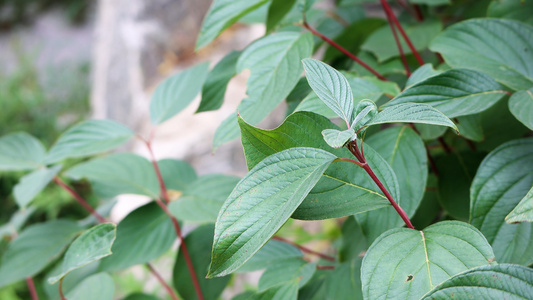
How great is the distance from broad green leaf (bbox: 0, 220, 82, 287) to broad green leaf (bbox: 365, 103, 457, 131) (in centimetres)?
55

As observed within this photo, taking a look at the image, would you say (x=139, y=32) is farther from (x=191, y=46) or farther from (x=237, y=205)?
(x=237, y=205)

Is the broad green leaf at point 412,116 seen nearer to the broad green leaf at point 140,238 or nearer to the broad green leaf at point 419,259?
the broad green leaf at point 419,259

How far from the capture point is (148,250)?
1.83ft

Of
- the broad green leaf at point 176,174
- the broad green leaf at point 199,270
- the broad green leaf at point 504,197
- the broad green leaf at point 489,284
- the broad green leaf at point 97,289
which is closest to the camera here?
the broad green leaf at point 489,284

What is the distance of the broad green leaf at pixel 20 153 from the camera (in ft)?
2.22

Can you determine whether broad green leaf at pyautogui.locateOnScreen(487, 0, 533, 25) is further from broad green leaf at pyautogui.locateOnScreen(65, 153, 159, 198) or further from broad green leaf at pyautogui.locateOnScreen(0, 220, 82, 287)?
broad green leaf at pyautogui.locateOnScreen(0, 220, 82, 287)

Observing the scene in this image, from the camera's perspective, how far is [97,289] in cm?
47

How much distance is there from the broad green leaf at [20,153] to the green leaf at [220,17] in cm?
37

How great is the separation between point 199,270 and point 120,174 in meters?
0.19

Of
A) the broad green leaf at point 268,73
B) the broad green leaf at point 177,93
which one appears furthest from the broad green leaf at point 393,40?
the broad green leaf at point 177,93

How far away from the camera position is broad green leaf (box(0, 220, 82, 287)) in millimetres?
637

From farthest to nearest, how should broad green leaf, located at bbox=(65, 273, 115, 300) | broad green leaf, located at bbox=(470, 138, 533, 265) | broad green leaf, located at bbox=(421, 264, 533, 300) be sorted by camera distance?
1. broad green leaf, located at bbox=(65, 273, 115, 300)
2. broad green leaf, located at bbox=(470, 138, 533, 265)
3. broad green leaf, located at bbox=(421, 264, 533, 300)

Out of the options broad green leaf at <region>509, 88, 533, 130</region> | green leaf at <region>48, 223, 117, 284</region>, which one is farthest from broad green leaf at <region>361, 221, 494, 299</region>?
green leaf at <region>48, 223, 117, 284</region>

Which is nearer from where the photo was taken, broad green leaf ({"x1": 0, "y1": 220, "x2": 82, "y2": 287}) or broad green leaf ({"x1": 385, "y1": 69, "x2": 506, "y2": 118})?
broad green leaf ({"x1": 385, "y1": 69, "x2": 506, "y2": 118})
